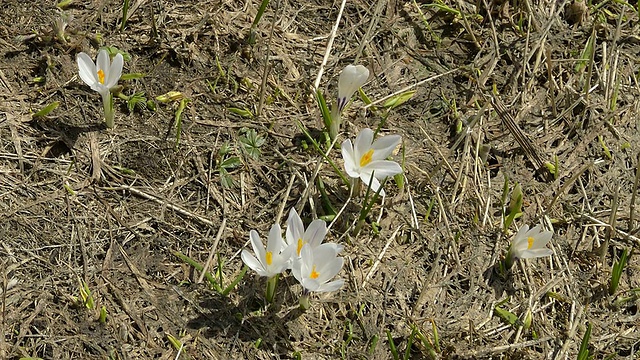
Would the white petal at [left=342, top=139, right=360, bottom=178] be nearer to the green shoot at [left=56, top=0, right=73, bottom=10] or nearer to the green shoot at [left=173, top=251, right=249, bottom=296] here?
the green shoot at [left=173, top=251, right=249, bottom=296]

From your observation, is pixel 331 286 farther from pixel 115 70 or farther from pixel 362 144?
pixel 115 70

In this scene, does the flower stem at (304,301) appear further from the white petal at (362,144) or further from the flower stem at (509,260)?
the flower stem at (509,260)

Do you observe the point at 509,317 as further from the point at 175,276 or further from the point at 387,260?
the point at 175,276

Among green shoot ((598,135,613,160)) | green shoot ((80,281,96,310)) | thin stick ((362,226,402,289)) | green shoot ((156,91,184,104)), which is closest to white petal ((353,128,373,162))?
thin stick ((362,226,402,289))

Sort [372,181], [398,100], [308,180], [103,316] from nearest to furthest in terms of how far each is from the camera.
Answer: [103,316] < [372,181] < [308,180] < [398,100]

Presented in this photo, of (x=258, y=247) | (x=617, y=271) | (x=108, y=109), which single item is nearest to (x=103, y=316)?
(x=258, y=247)

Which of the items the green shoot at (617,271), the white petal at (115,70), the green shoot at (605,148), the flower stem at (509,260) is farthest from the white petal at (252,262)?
the green shoot at (605,148)
